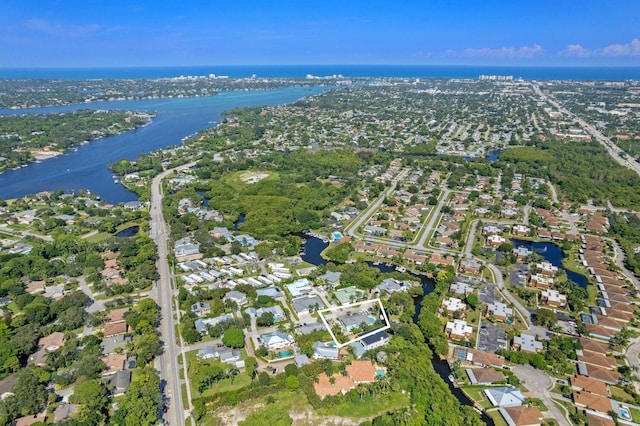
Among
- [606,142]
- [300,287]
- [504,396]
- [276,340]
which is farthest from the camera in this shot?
[606,142]

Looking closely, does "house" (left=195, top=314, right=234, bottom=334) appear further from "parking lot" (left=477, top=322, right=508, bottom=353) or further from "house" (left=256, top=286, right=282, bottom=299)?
"parking lot" (left=477, top=322, right=508, bottom=353)

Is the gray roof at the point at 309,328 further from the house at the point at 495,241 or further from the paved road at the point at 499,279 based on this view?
the house at the point at 495,241

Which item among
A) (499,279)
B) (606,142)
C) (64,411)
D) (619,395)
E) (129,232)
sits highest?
(606,142)

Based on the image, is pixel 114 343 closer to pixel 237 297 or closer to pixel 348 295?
pixel 237 297

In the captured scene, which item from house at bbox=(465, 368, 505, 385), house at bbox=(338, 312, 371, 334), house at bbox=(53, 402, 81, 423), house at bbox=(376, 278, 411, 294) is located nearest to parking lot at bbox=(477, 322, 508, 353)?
house at bbox=(465, 368, 505, 385)

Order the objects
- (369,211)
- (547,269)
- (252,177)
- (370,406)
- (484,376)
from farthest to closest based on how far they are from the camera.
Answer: (252,177), (369,211), (547,269), (484,376), (370,406)

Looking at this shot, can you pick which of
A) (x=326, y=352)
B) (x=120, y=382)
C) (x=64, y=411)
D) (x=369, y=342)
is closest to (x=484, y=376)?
(x=369, y=342)

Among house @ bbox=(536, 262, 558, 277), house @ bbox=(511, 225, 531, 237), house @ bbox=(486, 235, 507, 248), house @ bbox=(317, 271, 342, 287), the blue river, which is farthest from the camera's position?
the blue river
